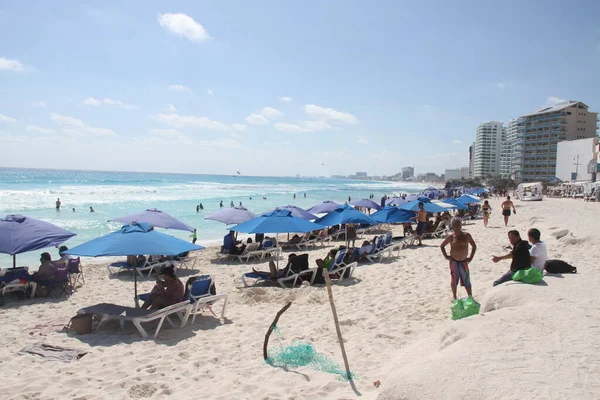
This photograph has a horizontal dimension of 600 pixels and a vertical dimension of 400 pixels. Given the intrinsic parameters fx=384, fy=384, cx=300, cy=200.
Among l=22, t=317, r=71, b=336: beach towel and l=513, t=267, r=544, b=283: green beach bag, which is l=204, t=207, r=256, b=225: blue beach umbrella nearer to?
l=22, t=317, r=71, b=336: beach towel

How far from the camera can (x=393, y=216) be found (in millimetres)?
12484

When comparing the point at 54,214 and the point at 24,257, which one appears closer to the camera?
the point at 24,257

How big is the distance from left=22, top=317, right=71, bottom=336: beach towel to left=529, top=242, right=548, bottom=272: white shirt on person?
23.1ft

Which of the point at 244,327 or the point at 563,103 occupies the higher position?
the point at 563,103

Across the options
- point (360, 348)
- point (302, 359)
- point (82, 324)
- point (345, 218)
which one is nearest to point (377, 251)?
point (345, 218)

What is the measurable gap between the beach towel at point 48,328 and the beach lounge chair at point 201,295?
1.86 metres

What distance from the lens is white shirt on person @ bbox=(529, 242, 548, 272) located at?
5.73 m

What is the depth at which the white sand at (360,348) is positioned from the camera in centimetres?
295

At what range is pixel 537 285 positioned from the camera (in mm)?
5262

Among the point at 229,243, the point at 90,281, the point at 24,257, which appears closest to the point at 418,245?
the point at 229,243

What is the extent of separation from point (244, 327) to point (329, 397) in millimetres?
2342

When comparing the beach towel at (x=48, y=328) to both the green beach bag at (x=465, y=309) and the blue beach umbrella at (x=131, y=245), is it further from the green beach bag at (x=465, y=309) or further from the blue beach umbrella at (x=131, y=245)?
the green beach bag at (x=465, y=309)

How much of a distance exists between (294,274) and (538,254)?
4.39m

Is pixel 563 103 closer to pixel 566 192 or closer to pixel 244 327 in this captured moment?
pixel 566 192
